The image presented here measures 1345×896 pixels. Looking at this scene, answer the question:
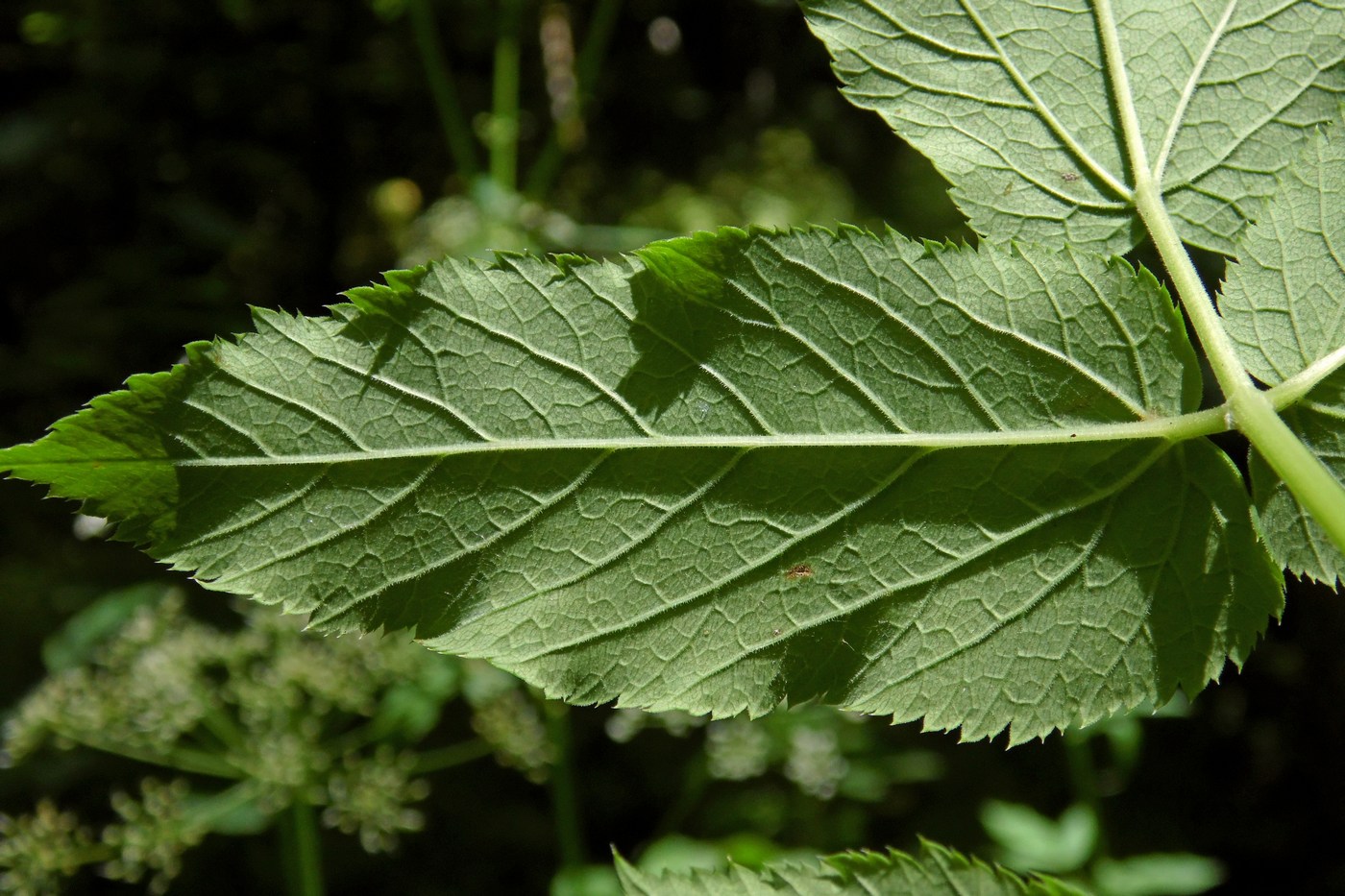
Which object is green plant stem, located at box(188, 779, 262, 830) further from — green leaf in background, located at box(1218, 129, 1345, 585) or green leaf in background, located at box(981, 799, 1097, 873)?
green leaf in background, located at box(1218, 129, 1345, 585)

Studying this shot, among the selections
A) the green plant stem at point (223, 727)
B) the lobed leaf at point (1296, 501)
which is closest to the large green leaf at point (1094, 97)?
the lobed leaf at point (1296, 501)

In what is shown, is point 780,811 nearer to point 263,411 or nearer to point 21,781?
point 21,781

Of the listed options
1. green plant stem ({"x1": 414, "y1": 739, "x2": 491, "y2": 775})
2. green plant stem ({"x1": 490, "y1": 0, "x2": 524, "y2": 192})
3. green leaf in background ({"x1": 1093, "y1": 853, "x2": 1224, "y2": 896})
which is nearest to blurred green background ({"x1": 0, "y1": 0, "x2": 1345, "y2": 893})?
green plant stem ({"x1": 490, "y1": 0, "x2": 524, "y2": 192})

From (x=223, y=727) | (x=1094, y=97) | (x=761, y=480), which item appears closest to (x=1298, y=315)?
(x=1094, y=97)

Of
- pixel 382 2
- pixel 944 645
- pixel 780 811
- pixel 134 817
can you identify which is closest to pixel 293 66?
pixel 382 2

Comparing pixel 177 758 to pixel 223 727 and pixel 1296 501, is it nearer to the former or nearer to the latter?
pixel 223 727

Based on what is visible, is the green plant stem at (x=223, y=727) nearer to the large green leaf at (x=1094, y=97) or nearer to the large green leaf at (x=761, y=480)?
the large green leaf at (x=761, y=480)
